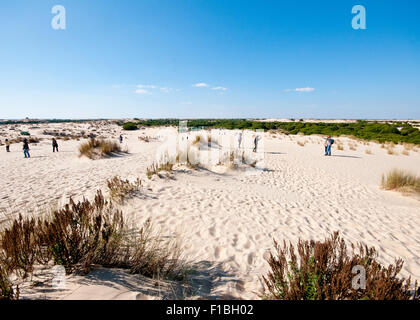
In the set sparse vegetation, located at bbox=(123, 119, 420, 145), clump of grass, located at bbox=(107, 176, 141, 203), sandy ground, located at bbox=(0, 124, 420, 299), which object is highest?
sparse vegetation, located at bbox=(123, 119, 420, 145)

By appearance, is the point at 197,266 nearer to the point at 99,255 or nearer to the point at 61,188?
the point at 99,255

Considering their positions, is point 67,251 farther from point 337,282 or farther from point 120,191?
point 120,191

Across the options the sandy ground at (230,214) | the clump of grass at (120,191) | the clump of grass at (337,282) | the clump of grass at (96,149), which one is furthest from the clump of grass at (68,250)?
the clump of grass at (96,149)

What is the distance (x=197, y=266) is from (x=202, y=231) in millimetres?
1170

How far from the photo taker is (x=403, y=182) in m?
7.52

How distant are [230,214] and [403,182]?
7.37 metres

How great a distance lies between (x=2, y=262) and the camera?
200 cm

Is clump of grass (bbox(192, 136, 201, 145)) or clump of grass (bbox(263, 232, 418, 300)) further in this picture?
clump of grass (bbox(192, 136, 201, 145))

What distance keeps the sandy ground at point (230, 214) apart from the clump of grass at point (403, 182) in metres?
0.46

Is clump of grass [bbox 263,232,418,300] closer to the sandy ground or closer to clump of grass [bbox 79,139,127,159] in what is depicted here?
the sandy ground

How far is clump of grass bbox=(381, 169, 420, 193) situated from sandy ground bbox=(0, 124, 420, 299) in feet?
1.51

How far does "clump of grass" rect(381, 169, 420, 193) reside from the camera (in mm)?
7262

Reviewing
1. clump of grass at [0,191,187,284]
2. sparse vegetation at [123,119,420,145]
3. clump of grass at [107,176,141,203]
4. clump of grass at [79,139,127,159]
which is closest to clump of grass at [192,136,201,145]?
clump of grass at [79,139,127,159]

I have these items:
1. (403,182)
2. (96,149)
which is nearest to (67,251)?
(403,182)
